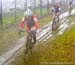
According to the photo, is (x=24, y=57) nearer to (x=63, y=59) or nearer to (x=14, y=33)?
(x=63, y=59)

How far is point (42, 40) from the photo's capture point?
7.38 meters

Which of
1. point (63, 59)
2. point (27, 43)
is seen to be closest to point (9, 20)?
point (27, 43)

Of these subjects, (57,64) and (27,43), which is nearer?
(57,64)

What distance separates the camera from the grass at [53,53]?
557 cm

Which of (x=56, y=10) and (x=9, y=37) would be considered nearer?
(x=9, y=37)

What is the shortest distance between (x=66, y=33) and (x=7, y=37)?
132 centimetres

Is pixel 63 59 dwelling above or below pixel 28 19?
below

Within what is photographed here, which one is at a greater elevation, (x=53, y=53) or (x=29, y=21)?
(x=29, y=21)

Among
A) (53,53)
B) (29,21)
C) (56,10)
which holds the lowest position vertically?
(53,53)

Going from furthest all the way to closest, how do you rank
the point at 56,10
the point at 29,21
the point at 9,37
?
1. the point at 56,10
2. the point at 9,37
3. the point at 29,21

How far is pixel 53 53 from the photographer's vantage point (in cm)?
615

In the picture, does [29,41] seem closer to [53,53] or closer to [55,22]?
[53,53]

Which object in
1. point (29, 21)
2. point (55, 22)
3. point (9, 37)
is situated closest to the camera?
point (29, 21)

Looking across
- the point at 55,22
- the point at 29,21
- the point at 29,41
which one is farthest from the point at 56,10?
the point at 29,21
